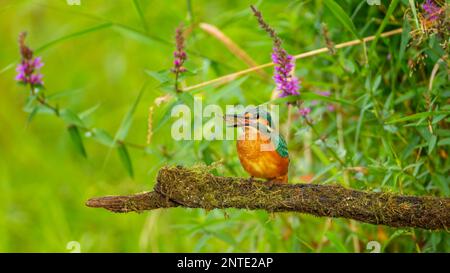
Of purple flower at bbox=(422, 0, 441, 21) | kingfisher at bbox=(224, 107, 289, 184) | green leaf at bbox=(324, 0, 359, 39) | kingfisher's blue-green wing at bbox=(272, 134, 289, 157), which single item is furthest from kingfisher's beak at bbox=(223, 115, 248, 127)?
purple flower at bbox=(422, 0, 441, 21)

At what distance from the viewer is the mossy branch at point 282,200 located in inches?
92.6

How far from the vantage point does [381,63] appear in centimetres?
323

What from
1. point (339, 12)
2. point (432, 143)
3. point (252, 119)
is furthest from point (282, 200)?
point (339, 12)

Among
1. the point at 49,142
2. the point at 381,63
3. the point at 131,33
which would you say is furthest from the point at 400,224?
the point at 49,142

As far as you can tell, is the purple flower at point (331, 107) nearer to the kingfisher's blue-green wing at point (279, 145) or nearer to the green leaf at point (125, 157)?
the kingfisher's blue-green wing at point (279, 145)

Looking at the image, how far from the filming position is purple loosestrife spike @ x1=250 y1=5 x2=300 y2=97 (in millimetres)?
2541

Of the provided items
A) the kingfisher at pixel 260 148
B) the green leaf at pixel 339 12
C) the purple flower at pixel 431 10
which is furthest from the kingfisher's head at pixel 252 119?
the purple flower at pixel 431 10

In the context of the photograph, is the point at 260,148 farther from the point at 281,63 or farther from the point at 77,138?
the point at 77,138

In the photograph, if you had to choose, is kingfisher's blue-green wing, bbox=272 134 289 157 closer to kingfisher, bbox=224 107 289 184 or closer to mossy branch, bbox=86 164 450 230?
kingfisher, bbox=224 107 289 184

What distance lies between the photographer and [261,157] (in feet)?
8.58

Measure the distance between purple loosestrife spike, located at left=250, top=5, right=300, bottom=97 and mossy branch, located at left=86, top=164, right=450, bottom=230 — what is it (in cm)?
43

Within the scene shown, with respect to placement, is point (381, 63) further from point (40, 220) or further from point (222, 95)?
point (40, 220)

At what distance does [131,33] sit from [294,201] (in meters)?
1.56
